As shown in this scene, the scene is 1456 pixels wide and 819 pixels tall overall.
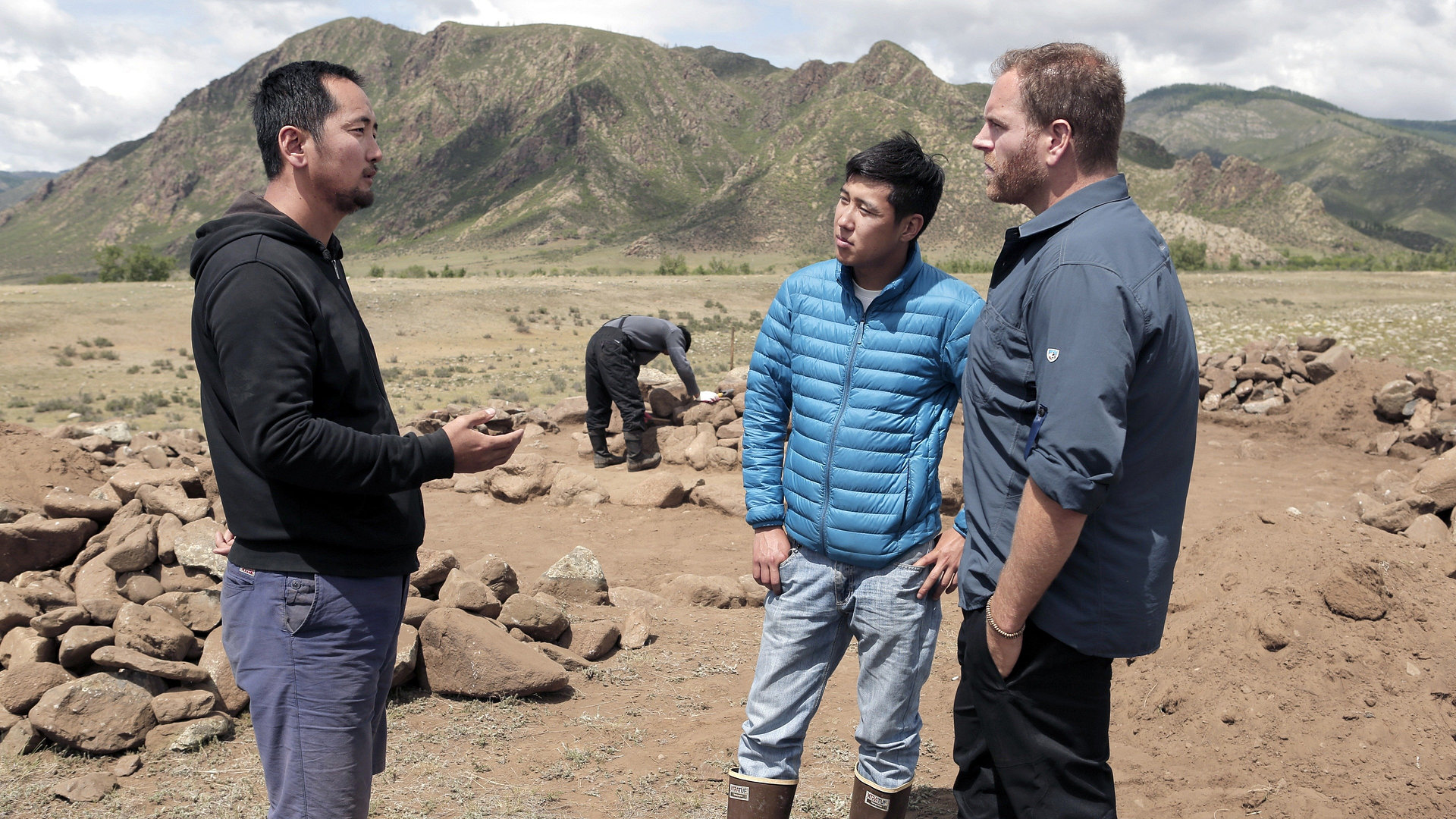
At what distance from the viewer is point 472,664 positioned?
4441 millimetres

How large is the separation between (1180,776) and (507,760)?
9.17ft

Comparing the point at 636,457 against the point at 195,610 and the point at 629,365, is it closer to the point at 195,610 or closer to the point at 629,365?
the point at 629,365

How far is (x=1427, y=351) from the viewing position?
58.3ft

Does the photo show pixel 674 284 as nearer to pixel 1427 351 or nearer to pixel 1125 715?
pixel 1427 351

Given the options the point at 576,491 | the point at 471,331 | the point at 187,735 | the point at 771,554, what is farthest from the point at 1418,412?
the point at 471,331

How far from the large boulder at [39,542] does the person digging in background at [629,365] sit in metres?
4.75

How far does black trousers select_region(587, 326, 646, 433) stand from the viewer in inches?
372

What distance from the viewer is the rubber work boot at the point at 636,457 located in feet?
31.8

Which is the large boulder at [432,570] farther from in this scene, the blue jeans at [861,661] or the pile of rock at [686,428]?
the pile of rock at [686,428]

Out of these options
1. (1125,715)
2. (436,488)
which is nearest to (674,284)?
(436,488)

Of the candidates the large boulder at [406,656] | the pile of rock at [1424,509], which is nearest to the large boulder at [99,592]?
the large boulder at [406,656]

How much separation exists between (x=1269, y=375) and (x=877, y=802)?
11975 millimetres

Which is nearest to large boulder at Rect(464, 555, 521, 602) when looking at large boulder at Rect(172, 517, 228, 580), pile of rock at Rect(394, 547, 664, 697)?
pile of rock at Rect(394, 547, 664, 697)

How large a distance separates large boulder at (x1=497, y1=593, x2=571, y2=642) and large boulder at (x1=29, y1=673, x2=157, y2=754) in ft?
5.60
